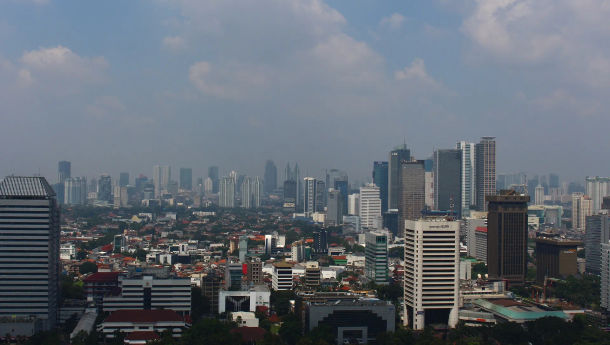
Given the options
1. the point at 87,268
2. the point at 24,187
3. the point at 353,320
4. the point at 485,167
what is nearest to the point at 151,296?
the point at 24,187

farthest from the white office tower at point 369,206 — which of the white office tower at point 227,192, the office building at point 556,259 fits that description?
the white office tower at point 227,192

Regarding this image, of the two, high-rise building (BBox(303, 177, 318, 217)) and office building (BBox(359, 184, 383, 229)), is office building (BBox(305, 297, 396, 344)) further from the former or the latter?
high-rise building (BBox(303, 177, 318, 217))

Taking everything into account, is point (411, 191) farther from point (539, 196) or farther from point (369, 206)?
point (539, 196)

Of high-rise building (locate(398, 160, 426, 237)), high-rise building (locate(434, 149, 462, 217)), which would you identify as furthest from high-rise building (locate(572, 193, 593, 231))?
high-rise building (locate(398, 160, 426, 237))

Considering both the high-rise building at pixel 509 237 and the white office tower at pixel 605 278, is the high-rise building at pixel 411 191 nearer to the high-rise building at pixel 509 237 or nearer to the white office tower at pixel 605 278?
the high-rise building at pixel 509 237

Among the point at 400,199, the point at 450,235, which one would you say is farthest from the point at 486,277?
the point at 400,199

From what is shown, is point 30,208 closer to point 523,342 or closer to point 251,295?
point 251,295
